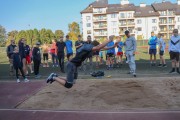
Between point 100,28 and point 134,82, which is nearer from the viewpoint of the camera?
point 134,82

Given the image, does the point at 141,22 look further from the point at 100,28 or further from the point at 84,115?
the point at 84,115

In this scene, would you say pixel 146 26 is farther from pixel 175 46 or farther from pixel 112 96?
pixel 112 96

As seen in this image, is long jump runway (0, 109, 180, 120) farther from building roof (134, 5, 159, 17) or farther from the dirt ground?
building roof (134, 5, 159, 17)

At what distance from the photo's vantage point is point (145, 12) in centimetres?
9406

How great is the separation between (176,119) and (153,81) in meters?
4.56

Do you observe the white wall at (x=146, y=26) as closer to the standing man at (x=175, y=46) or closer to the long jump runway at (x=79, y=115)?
the standing man at (x=175, y=46)

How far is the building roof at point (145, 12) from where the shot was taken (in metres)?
92.8

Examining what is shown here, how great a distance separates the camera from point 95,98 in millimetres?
10086

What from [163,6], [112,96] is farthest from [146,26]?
[112,96]

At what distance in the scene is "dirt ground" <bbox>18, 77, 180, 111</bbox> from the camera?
9263 millimetres

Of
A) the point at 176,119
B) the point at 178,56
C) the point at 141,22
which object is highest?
the point at 141,22

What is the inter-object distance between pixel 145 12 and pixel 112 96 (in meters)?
87.2

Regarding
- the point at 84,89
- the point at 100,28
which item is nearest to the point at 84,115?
the point at 84,89

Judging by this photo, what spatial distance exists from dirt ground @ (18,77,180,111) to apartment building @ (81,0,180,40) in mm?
80603
